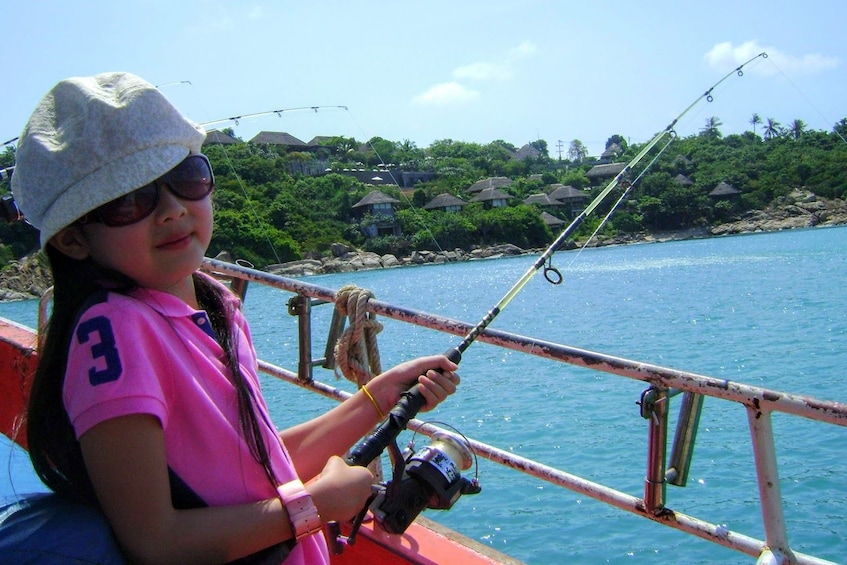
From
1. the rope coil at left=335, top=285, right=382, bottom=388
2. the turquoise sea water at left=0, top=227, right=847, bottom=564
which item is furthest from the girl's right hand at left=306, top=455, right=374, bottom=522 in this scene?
the rope coil at left=335, top=285, right=382, bottom=388

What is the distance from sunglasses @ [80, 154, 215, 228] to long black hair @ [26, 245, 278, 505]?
0.27 feet

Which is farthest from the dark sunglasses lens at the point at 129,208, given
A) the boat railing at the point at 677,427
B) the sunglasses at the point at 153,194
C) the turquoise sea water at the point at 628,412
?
the boat railing at the point at 677,427

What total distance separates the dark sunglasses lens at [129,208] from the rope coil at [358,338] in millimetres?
1433

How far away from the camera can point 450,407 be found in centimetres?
1220

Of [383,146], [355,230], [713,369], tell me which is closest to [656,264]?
[355,230]

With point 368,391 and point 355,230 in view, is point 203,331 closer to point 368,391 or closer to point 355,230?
point 368,391

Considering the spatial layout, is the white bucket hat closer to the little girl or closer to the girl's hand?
the little girl

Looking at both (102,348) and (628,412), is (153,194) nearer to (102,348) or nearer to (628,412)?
(102,348)

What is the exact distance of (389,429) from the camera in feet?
5.29

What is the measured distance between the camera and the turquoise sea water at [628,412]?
6879mm

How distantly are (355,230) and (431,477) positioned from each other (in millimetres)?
67041

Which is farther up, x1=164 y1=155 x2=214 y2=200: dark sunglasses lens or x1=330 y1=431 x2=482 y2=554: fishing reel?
x1=164 y1=155 x2=214 y2=200: dark sunglasses lens

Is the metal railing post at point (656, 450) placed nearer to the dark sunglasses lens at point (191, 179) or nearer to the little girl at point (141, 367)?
the little girl at point (141, 367)

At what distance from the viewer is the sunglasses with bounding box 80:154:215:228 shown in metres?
1.17
